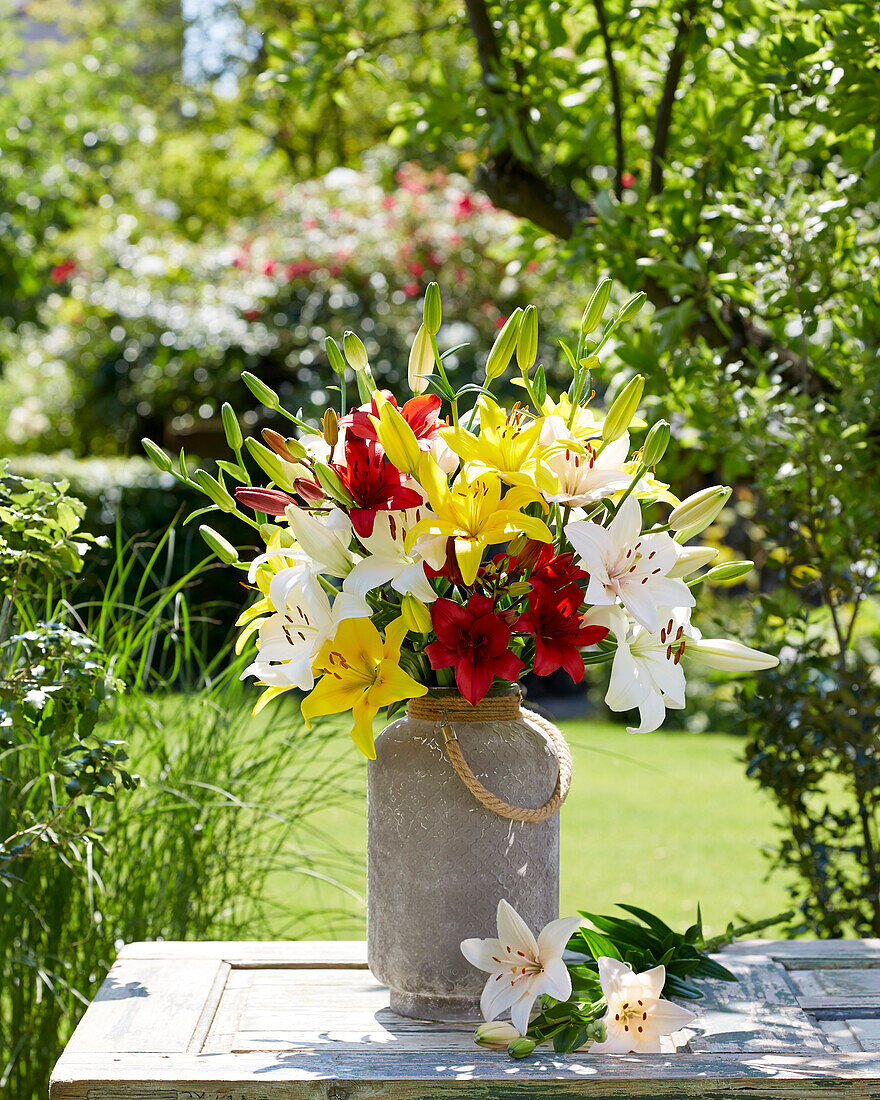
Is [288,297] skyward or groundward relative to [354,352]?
skyward

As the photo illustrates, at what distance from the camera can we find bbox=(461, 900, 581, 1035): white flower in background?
1102mm

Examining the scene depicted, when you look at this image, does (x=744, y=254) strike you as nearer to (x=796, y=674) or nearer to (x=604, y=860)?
(x=796, y=674)

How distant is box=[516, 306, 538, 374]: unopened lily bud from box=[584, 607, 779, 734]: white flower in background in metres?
0.28

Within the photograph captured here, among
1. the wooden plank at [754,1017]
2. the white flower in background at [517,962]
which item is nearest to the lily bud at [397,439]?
the white flower in background at [517,962]

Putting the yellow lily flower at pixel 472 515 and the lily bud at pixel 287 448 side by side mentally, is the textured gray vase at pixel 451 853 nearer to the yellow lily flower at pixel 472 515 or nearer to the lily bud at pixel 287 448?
the yellow lily flower at pixel 472 515

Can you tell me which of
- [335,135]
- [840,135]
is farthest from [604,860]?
[335,135]

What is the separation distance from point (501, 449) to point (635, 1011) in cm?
60

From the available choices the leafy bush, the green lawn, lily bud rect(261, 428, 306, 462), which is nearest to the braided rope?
lily bud rect(261, 428, 306, 462)

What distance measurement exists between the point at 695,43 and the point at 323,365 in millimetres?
4438

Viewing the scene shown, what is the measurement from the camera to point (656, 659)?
1172 mm

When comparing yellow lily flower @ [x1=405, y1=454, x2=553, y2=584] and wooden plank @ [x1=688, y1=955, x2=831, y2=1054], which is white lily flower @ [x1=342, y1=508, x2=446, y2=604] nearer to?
yellow lily flower @ [x1=405, y1=454, x2=553, y2=584]

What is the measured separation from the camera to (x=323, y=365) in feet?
21.6

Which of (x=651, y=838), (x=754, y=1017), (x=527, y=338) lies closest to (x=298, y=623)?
(x=527, y=338)

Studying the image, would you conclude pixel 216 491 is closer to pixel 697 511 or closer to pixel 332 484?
pixel 332 484
